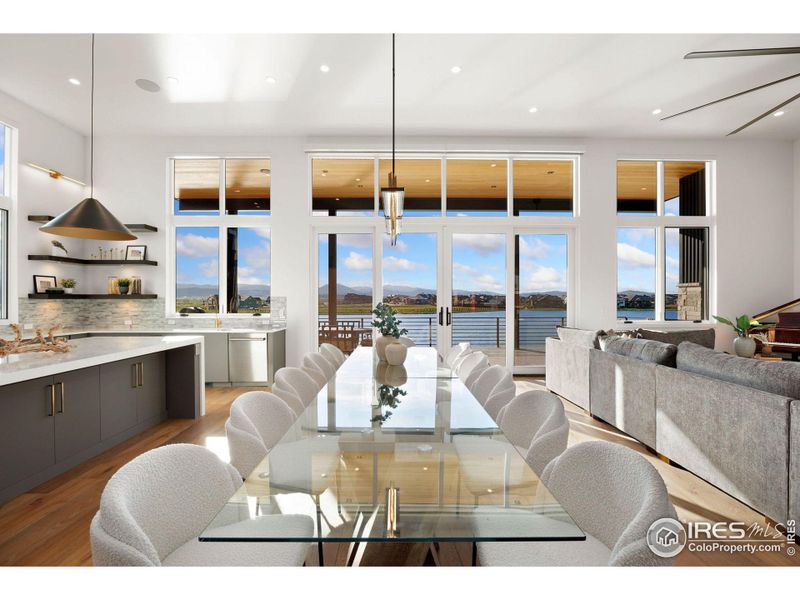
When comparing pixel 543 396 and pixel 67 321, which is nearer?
pixel 543 396

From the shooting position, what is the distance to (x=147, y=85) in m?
4.84

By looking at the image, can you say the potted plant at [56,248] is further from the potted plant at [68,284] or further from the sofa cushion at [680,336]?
the sofa cushion at [680,336]

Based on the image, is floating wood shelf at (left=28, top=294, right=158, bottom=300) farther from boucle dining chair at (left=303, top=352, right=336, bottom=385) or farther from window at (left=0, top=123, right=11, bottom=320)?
boucle dining chair at (left=303, top=352, right=336, bottom=385)

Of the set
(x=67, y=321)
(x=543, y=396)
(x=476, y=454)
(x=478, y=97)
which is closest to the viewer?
(x=476, y=454)

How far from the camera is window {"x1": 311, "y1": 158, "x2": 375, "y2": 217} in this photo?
6602 mm

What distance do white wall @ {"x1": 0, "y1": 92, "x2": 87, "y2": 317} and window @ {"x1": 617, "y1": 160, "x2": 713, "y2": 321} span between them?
26.7ft

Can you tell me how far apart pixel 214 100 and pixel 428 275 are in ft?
11.9

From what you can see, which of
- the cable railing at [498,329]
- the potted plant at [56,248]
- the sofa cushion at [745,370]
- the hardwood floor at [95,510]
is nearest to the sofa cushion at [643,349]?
the sofa cushion at [745,370]


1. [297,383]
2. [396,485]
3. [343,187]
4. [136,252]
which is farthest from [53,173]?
[396,485]

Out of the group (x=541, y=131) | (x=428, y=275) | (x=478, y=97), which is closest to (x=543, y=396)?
(x=478, y=97)

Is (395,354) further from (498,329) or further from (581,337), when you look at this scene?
(498,329)

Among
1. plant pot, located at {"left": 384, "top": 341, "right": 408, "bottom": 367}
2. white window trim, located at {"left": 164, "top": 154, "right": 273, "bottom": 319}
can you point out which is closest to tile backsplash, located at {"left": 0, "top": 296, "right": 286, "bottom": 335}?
white window trim, located at {"left": 164, "top": 154, "right": 273, "bottom": 319}

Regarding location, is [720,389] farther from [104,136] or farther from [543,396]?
[104,136]

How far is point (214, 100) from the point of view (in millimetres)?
5238
